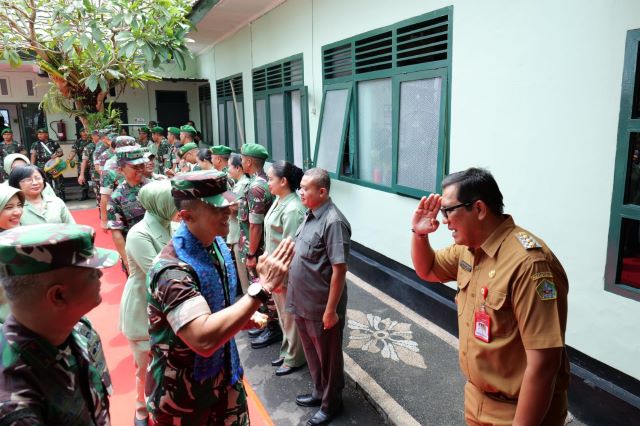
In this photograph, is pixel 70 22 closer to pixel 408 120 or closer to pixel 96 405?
pixel 408 120

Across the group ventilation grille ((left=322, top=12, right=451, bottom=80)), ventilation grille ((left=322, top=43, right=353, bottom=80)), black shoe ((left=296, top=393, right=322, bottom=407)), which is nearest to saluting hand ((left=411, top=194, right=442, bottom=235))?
black shoe ((left=296, top=393, right=322, bottom=407))

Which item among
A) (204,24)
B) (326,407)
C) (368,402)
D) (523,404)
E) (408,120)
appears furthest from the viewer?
(204,24)

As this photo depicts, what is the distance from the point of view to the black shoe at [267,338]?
3.86m

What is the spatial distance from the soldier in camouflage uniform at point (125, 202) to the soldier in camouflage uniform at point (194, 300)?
74.3 inches

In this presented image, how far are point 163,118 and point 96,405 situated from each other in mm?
12848

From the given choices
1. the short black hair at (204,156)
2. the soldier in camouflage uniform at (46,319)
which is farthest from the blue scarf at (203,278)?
the short black hair at (204,156)

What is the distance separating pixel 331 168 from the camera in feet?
18.7

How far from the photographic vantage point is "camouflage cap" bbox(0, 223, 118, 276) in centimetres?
110

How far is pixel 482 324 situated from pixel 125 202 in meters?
2.91

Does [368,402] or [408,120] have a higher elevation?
[408,120]

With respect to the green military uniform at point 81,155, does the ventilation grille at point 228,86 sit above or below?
above

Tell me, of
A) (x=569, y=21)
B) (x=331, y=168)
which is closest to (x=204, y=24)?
(x=331, y=168)

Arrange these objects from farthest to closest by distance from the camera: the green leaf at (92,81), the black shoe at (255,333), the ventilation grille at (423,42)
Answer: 1. the green leaf at (92,81)
2. the black shoe at (255,333)
3. the ventilation grille at (423,42)

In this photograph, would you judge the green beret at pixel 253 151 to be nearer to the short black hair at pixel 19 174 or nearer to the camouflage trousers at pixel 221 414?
the short black hair at pixel 19 174
